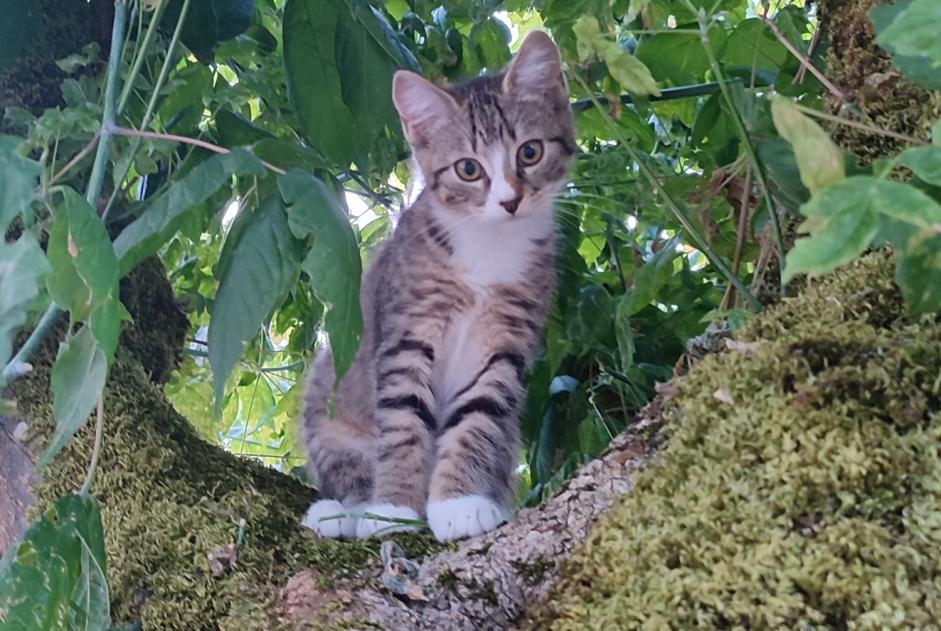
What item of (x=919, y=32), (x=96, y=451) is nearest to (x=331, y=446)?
(x=96, y=451)

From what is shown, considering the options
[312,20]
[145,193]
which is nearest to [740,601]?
[312,20]

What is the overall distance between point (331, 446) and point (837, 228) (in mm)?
1560

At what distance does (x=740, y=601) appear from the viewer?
68 cm

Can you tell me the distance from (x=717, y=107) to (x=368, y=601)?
3.56 feet

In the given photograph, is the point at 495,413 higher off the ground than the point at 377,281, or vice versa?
the point at 377,281

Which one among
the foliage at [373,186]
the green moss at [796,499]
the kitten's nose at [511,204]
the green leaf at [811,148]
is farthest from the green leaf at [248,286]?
the kitten's nose at [511,204]

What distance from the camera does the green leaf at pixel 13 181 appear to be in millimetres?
710

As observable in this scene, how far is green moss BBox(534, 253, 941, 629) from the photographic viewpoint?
647 mm

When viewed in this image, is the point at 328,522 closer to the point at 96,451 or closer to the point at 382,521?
the point at 382,521

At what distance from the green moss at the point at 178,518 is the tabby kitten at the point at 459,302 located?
0.26 meters

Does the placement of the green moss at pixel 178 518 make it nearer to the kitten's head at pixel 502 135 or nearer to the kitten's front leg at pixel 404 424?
the kitten's front leg at pixel 404 424

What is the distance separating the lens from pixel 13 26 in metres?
1.33

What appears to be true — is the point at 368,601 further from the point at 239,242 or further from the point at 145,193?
the point at 145,193

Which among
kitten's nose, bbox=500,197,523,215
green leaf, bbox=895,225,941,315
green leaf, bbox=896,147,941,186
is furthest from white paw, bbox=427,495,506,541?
green leaf, bbox=896,147,941,186
